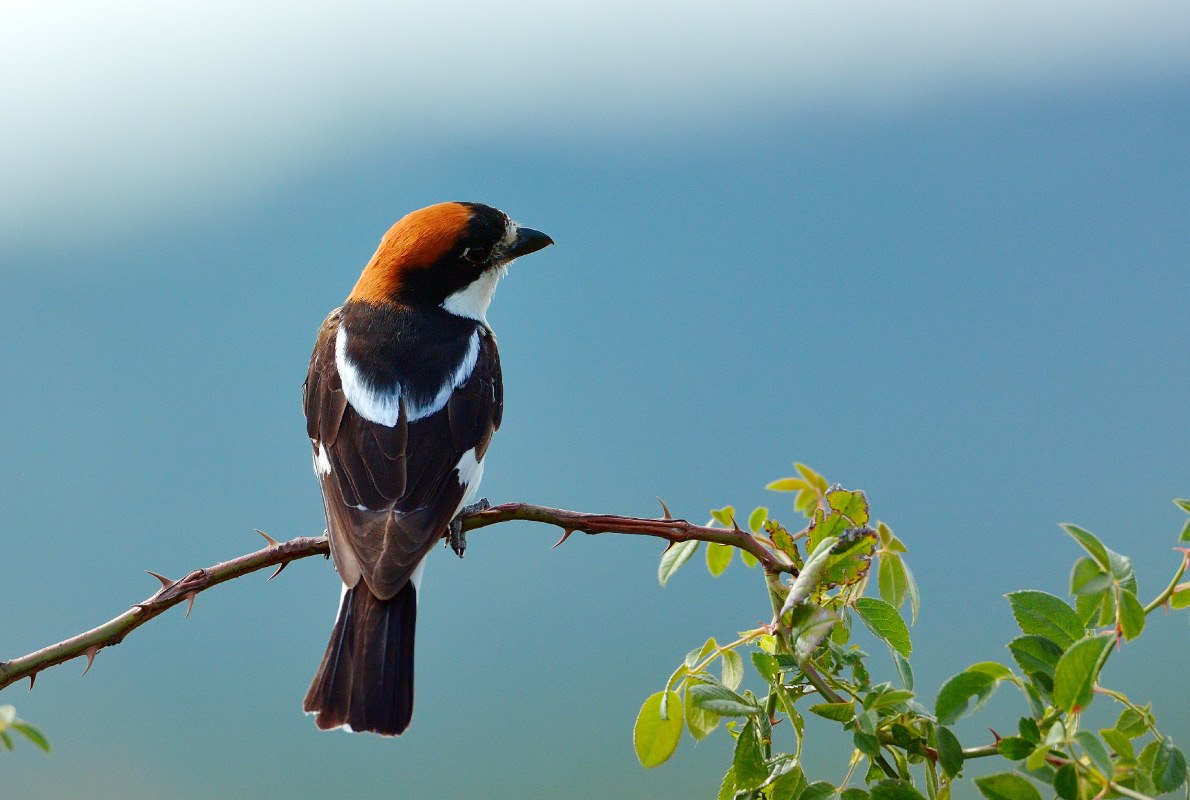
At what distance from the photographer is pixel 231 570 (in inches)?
79.9

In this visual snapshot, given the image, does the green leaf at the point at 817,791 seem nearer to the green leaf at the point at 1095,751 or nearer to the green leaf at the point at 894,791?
the green leaf at the point at 894,791

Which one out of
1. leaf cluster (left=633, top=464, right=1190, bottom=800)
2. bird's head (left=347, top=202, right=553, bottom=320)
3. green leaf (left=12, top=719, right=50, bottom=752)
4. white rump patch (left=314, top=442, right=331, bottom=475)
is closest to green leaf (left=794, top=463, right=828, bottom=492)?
leaf cluster (left=633, top=464, right=1190, bottom=800)

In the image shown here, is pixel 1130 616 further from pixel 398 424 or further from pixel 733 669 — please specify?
pixel 398 424

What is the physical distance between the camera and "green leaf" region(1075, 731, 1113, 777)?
3.57 ft

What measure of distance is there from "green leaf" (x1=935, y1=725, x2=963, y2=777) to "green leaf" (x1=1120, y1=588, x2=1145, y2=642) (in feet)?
0.87

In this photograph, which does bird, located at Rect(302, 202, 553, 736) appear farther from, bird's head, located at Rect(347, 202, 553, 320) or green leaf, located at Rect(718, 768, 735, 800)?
green leaf, located at Rect(718, 768, 735, 800)

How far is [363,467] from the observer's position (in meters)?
2.82

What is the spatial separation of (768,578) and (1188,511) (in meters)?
0.61

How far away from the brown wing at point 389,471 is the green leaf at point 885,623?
51.5 inches

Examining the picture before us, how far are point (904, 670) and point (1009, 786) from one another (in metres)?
0.25

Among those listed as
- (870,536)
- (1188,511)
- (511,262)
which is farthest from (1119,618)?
(511,262)

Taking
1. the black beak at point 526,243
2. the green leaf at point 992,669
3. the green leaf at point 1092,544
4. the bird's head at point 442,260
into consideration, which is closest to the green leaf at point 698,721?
the green leaf at point 992,669

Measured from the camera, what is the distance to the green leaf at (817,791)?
1.39m

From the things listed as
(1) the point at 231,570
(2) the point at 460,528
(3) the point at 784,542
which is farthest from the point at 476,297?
(3) the point at 784,542
